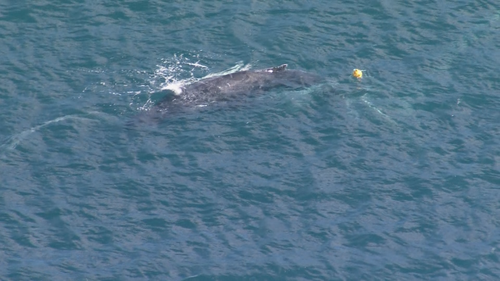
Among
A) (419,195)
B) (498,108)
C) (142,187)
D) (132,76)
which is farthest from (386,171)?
(132,76)

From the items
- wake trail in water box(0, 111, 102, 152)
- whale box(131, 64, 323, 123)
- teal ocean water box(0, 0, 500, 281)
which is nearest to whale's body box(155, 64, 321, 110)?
whale box(131, 64, 323, 123)

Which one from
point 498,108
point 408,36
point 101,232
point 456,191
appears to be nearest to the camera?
point 101,232

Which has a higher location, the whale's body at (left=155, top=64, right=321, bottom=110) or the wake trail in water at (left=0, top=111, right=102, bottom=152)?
the whale's body at (left=155, top=64, right=321, bottom=110)

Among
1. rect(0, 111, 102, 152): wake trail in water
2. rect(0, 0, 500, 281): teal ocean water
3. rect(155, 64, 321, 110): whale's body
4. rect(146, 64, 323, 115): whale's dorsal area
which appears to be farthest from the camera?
rect(155, 64, 321, 110): whale's body

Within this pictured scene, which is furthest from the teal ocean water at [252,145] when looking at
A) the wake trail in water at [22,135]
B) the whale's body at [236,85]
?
the whale's body at [236,85]

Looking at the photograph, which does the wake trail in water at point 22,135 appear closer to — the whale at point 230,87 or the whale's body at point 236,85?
the whale at point 230,87

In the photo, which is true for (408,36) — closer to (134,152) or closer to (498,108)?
(498,108)

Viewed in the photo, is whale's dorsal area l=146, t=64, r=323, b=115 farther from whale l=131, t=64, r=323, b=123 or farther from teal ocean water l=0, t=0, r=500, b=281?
teal ocean water l=0, t=0, r=500, b=281
